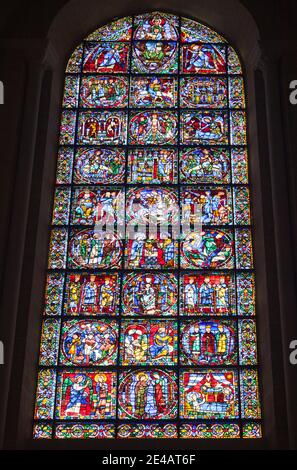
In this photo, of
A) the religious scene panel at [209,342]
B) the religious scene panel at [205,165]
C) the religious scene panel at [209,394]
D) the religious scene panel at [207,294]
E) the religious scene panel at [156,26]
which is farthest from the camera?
the religious scene panel at [156,26]

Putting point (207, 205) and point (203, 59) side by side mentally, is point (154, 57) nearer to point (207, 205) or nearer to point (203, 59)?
point (203, 59)

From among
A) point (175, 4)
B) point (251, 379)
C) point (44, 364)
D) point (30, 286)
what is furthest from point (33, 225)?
point (175, 4)

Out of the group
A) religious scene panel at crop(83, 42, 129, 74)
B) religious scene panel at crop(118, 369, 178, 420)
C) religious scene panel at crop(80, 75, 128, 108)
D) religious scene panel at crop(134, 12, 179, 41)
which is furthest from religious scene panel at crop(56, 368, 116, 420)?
religious scene panel at crop(134, 12, 179, 41)

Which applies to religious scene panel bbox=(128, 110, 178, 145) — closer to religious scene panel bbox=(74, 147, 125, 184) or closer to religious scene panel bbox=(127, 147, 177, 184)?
religious scene panel bbox=(127, 147, 177, 184)

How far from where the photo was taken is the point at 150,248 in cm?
1202

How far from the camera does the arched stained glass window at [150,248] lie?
10.9 meters

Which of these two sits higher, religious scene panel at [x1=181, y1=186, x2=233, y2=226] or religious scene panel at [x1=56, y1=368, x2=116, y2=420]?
religious scene panel at [x1=181, y1=186, x2=233, y2=226]

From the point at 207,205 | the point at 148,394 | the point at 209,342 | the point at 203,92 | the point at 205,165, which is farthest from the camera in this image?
the point at 203,92

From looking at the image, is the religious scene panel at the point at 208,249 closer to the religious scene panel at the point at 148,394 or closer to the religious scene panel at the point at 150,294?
the religious scene panel at the point at 150,294

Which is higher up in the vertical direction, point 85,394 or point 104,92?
point 104,92

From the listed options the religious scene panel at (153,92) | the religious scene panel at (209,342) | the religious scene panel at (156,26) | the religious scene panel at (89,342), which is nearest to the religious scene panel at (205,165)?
the religious scene panel at (153,92)

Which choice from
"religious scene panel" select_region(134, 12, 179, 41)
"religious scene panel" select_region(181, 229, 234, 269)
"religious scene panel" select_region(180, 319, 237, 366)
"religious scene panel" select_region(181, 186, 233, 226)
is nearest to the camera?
"religious scene panel" select_region(180, 319, 237, 366)

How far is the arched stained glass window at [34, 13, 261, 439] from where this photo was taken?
10945 millimetres

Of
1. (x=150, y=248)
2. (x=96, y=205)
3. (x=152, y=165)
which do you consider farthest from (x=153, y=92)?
(x=150, y=248)
